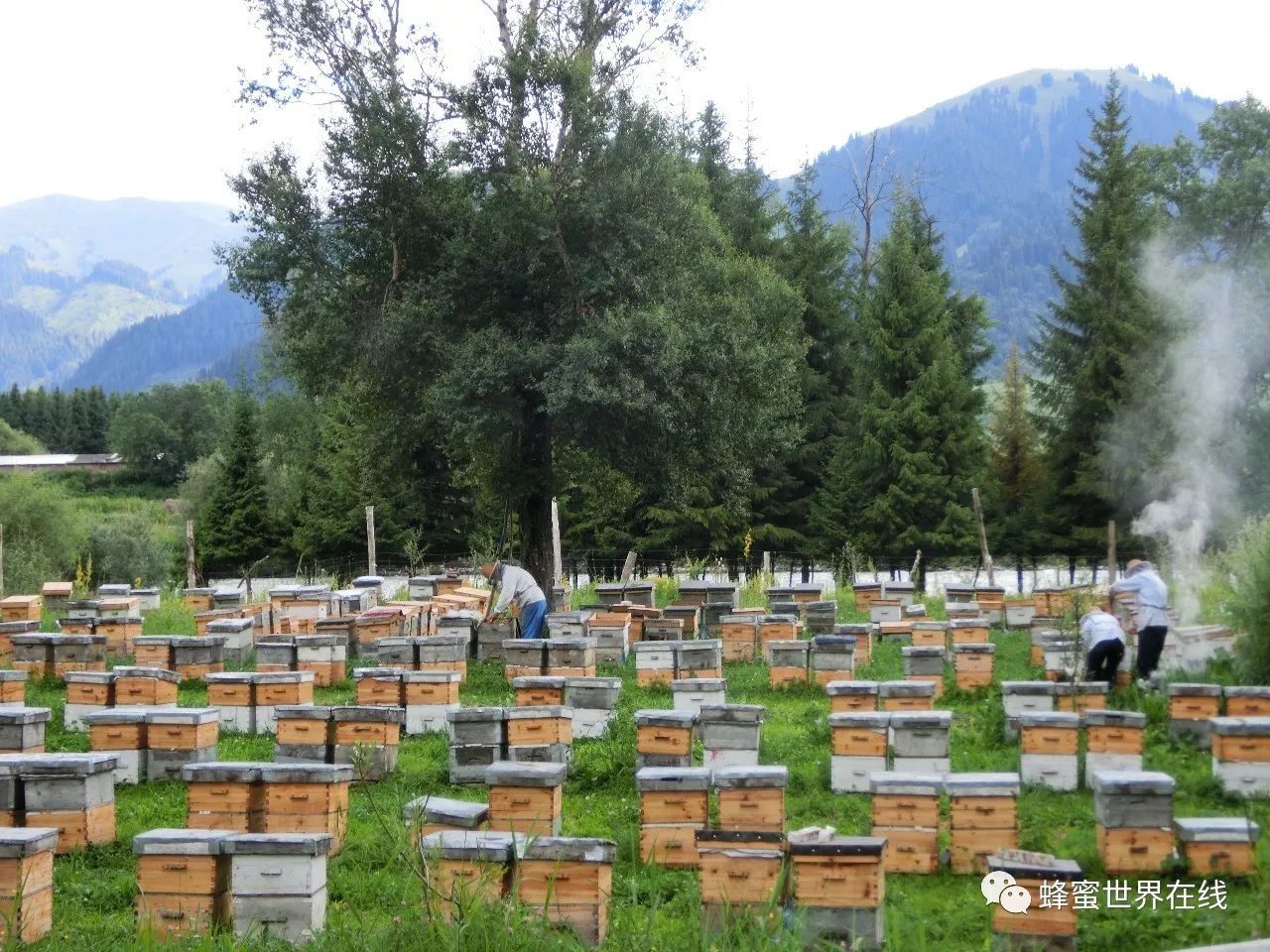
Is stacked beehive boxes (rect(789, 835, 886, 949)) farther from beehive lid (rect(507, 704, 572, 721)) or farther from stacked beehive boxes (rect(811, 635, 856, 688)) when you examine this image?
stacked beehive boxes (rect(811, 635, 856, 688))

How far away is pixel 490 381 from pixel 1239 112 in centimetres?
2884

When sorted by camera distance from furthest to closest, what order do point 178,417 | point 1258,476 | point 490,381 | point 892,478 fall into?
point 178,417 < point 892,478 < point 1258,476 < point 490,381

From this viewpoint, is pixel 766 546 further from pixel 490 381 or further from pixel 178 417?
pixel 178 417

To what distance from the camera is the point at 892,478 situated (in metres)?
34.7

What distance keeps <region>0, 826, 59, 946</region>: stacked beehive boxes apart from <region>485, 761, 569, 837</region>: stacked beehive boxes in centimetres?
248

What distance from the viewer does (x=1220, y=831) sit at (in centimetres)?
710

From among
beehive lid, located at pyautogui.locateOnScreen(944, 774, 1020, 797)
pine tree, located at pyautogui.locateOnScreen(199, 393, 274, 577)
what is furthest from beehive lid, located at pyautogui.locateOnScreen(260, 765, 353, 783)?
pine tree, located at pyautogui.locateOnScreen(199, 393, 274, 577)

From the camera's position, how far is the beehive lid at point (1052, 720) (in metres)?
9.31

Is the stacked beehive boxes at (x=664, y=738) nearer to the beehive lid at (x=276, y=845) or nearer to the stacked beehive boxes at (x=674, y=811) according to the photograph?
the stacked beehive boxes at (x=674, y=811)

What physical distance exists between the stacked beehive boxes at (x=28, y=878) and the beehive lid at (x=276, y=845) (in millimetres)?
925

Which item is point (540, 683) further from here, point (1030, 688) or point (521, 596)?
point (521, 596)

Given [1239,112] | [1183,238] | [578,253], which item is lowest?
[578,253]

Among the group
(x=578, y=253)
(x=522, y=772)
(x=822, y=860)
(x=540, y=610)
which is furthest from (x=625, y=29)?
(x=822, y=860)

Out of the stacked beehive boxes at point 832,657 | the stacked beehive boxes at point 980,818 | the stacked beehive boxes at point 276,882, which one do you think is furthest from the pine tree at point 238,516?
the stacked beehive boxes at point 980,818
